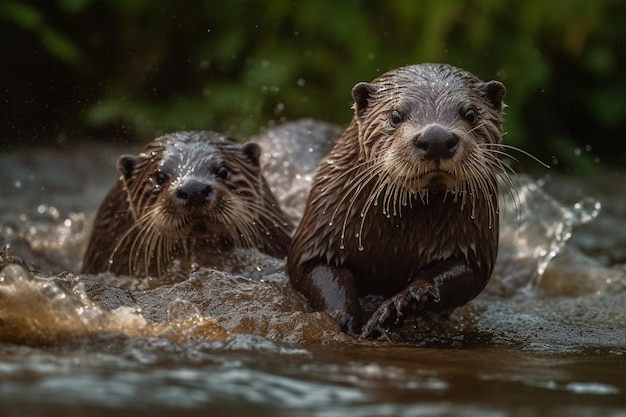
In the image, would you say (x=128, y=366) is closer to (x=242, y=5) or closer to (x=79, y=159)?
(x=79, y=159)

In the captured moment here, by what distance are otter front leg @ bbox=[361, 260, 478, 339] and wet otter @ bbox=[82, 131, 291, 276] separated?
0.82 metres

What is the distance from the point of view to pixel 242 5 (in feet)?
27.6

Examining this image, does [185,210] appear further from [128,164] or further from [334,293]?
[334,293]

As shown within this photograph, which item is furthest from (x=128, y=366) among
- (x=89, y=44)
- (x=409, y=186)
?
(x=89, y=44)

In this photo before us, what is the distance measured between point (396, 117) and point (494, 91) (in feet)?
1.18

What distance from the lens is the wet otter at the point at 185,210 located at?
13.3 ft

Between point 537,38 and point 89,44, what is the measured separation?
3.15m

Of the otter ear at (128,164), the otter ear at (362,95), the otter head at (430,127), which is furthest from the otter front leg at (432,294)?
the otter ear at (128,164)

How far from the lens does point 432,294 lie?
11.5 feet

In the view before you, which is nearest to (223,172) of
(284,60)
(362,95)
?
(362,95)

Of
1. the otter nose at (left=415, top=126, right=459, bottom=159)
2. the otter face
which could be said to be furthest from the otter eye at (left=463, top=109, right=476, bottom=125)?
the otter face

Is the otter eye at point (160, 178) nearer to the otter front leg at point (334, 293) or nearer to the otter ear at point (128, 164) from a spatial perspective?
the otter ear at point (128, 164)

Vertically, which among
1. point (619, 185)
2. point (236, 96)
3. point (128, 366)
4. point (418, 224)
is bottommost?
point (128, 366)

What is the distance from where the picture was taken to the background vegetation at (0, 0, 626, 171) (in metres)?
7.95
